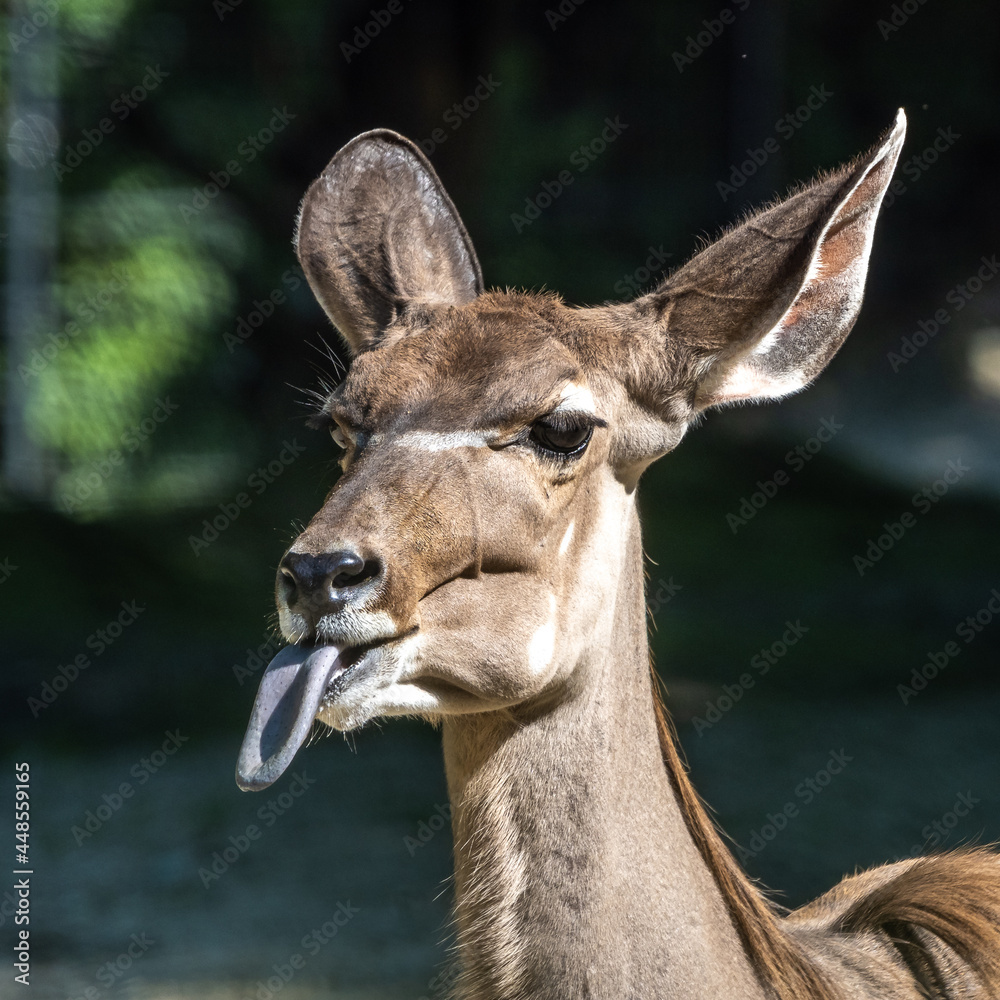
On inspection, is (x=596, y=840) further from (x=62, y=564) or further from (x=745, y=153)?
(x=745, y=153)

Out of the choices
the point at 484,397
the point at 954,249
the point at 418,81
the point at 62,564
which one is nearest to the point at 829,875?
the point at 484,397

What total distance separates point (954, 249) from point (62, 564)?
1166 centimetres
